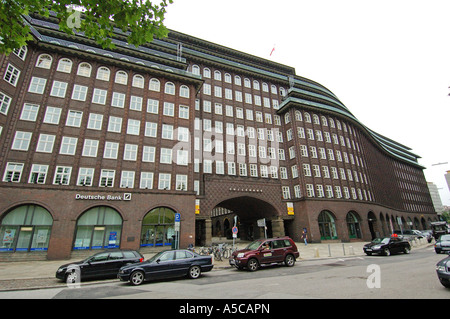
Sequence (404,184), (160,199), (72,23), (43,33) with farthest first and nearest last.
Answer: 1. (404,184)
2. (43,33)
3. (160,199)
4. (72,23)

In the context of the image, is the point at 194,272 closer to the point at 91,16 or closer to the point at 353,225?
the point at 91,16

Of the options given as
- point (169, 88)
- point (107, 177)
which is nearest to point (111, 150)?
point (107, 177)

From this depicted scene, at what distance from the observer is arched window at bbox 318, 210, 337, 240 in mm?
35066

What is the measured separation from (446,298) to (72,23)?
1360 cm

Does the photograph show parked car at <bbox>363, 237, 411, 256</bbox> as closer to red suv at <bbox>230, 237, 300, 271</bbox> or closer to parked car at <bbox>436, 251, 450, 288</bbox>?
red suv at <bbox>230, 237, 300, 271</bbox>

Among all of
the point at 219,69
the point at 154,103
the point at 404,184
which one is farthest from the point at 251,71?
the point at 404,184

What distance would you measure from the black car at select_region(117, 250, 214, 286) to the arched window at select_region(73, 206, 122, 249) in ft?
46.1

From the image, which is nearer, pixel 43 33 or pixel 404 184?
pixel 43 33

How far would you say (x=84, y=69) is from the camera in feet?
89.0

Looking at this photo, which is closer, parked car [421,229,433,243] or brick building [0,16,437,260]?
brick building [0,16,437,260]

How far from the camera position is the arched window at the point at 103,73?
1087 inches

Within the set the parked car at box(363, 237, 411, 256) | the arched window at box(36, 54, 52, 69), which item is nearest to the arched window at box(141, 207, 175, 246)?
the parked car at box(363, 237, 411, 256)
